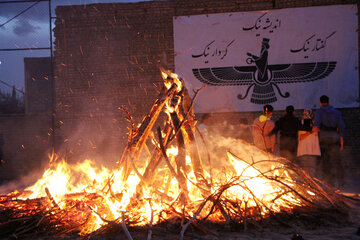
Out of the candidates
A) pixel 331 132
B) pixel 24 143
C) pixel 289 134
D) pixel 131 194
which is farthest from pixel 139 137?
pixel 24 143

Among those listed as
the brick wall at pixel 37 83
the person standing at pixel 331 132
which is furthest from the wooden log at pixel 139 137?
the brick wall at pixel 37 83

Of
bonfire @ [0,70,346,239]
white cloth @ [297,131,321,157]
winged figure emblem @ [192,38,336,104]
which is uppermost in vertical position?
winged figure emblem @ [192,38,336,104]

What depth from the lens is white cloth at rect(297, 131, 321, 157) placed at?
6.08 m

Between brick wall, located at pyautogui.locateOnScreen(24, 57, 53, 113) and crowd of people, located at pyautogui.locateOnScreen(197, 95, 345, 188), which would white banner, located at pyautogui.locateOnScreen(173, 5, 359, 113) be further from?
brick wall, located at pyautogui.locateOnScreen(24, 57, 53, 113)

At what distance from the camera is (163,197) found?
394 cm

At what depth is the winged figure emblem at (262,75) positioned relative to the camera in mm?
8922

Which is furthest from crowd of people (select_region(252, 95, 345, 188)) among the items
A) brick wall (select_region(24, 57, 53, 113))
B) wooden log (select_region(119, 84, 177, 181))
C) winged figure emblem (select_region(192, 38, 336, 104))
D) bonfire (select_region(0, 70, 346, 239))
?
brick wall (select_region(24, 57, 53, 113))

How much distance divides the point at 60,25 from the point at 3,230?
7391 mm

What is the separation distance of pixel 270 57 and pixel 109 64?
4.81 m

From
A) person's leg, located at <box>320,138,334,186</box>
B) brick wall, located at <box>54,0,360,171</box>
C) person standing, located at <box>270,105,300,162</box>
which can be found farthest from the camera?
brick wall, located at <box>54,0,360,171</box>

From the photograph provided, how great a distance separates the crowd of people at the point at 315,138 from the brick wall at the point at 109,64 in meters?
2.74

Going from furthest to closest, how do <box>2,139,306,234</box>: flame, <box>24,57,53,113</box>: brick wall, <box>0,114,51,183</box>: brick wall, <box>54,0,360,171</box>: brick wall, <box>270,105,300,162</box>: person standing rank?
<box>24,57,53,113</box>: brick wall < <box>0,114,51,183</box>: brick wall < <box>54,0,360,171</box>: brick wall < <box>270,105,300,162</box>: person standing < <box>2,139,306,234</box>: flame

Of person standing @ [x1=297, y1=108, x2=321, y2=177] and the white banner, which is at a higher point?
the white banner

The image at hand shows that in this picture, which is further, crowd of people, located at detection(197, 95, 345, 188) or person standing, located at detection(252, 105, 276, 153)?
person standing, located at detection(252, 105, 276, 153)
